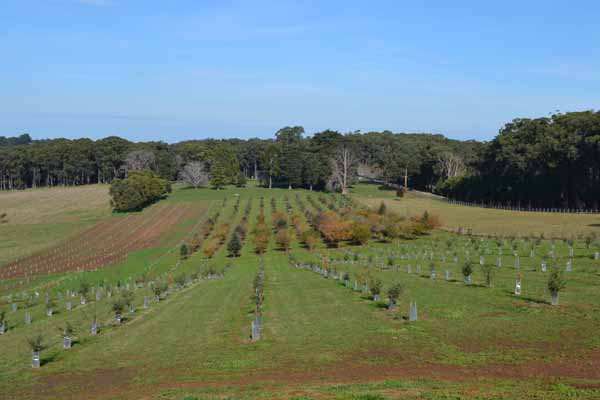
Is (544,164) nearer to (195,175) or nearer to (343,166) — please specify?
(343,166)

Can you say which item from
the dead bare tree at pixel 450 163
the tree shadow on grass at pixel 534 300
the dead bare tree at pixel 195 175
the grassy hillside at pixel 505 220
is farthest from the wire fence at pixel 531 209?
the dead bare tree at pixel 195 175

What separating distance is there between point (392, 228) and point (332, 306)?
42259 mm

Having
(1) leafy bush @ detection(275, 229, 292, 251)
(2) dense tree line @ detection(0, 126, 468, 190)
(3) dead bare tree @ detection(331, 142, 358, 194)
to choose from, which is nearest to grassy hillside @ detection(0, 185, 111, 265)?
(2) dense tree line @ detection(0, 126, 468, 190)

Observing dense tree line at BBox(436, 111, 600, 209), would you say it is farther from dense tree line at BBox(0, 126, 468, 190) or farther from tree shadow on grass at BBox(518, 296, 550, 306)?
tree shadow on grass at BBox(518, 296, 550, 306)

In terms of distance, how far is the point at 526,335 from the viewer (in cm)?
2272

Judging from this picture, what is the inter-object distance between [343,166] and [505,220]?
67.6 metres

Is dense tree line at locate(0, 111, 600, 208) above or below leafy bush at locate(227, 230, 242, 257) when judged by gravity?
above

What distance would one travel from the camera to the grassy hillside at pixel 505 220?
70625mm

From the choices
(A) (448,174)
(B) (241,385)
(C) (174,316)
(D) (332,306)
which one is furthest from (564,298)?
(A) (448,174)

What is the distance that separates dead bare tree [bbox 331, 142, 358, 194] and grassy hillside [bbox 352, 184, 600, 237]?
22.9 m

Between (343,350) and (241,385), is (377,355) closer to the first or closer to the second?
(343,350)

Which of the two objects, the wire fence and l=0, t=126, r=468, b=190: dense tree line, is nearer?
the wire fence

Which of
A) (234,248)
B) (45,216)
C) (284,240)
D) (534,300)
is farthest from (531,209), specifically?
(45,216)

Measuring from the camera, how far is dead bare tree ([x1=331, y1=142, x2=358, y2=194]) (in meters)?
145
